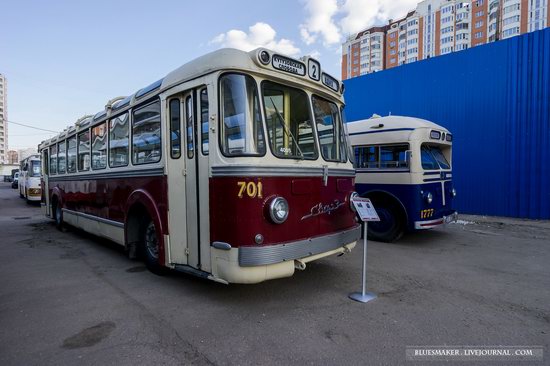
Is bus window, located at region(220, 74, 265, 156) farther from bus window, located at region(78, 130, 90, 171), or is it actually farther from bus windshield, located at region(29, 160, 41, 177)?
bus windshield, located at region(29, 160, 41, 177)

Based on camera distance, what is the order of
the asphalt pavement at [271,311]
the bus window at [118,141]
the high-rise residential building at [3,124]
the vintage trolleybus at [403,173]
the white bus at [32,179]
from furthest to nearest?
the high-rise residential building at [3,124] → the white bus at [32,179] → the vintage trolleybus at [403,173] → the bus window at [118,141] → the asphalt pavement at [271,311]

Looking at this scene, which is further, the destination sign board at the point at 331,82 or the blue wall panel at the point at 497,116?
the blue wall panel at the point at 497,116

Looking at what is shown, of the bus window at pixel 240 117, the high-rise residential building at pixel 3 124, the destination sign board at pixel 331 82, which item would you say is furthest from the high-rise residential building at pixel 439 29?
the high-rise residential building at pixel 3 124

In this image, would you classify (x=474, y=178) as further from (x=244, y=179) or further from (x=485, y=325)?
(x=244, y=179)

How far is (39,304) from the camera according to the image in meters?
4.04

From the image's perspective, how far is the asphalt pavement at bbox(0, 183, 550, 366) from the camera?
2945 millimetres

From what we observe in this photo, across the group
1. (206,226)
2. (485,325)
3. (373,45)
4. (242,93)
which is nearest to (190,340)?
(206,226)

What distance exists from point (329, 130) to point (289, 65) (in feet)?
3.58

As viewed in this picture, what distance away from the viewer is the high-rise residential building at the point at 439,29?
194ft

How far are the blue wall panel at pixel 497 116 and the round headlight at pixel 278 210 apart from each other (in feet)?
34.5

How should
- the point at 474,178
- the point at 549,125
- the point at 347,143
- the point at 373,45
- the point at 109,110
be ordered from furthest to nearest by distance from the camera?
1. the point at 373,45
2. the point at 474,178
3. the point at 549,125
4. the point at 109,110
5. the point at 347,143

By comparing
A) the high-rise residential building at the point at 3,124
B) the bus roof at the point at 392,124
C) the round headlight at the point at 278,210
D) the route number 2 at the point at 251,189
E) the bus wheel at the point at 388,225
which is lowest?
the bus wheel at the point at 388,225

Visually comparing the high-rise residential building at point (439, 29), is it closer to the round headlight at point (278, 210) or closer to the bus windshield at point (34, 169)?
the bus windshield at point (34, 169)

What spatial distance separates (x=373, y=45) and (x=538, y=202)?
3257 inches
